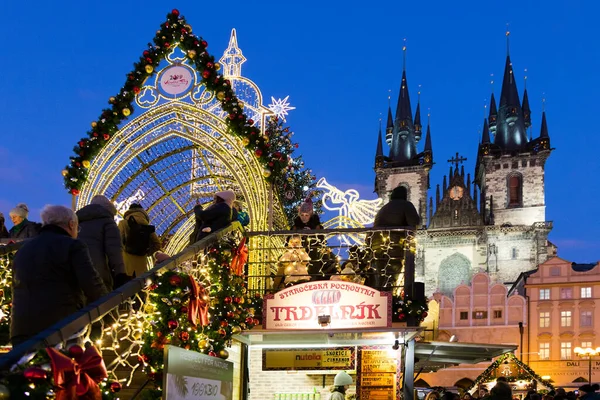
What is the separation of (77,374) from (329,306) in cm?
584

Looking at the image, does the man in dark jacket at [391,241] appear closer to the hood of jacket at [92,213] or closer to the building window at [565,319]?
the hood of jacket at [92,213]

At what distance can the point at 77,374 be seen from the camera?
14.6ft

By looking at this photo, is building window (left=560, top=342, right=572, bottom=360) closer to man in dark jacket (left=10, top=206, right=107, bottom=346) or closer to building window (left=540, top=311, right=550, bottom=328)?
building window (left=540, top=311, right=550, bottom=328)

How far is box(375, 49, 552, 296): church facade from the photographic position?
69.9m

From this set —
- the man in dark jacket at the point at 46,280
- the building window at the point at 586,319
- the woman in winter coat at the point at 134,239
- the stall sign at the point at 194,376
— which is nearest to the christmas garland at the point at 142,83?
the woman in winter coat at the point at 134,239

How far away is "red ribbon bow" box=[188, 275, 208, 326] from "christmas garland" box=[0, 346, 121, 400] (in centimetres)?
244

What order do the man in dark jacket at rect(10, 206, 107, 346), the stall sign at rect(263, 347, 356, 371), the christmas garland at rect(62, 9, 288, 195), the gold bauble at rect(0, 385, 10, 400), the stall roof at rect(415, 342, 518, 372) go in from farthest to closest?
the christmas garland at rect(62, 9, 288, 195) < the stall roof at rect(415, 342, 518, 372) < the stall sign at rect(263, 347, 356, 371) < the man in dark jacket at rect(10, 206, 107, 346) < the gold bauble at rect(0, 385, 10, 400)

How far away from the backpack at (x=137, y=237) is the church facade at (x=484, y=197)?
62666mm

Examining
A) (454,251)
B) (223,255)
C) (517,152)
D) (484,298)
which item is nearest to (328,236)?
(223,255)

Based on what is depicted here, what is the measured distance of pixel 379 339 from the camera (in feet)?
34.6

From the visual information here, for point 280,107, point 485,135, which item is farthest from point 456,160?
point 280,107

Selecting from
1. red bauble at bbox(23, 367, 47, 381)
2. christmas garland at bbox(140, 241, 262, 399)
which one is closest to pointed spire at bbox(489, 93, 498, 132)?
christmas garland at bbox(140, 241, 262, 399)

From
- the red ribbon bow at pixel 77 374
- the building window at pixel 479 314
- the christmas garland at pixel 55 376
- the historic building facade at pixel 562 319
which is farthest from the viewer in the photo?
the building window at pixel 479 314

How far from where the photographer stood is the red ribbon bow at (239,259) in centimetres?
948
